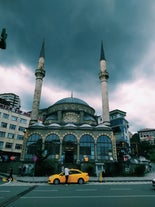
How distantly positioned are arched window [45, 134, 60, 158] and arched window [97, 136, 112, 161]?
7.38 meters

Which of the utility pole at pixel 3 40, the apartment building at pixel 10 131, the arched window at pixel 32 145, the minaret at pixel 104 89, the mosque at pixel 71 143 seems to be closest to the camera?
the utility pole at pixel 3 40

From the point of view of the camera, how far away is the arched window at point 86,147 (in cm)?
2932

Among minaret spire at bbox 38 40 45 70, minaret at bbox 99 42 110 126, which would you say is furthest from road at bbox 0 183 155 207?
minaret spire at bbox 38 40 45 70

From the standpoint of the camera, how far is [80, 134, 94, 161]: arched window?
→ 29320 mm

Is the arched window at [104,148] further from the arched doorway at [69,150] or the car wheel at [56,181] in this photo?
the car wheel at [56,181]

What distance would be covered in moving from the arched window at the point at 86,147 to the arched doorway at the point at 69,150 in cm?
126

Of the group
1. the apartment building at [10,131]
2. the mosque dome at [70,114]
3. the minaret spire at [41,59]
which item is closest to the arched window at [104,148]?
the mosque dome at [70,114]

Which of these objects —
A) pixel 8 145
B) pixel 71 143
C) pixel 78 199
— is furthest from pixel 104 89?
pixel 78 199

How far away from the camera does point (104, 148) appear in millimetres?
29922

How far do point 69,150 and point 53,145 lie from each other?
3.03 m

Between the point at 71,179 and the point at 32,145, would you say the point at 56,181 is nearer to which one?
the point at 71,179

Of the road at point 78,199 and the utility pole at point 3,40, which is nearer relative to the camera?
the road at point 78,199

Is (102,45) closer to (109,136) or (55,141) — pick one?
(109,136)

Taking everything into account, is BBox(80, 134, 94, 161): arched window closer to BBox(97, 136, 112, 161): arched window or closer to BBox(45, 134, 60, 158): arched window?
BBox(97, 136, 112, 161): arched window
